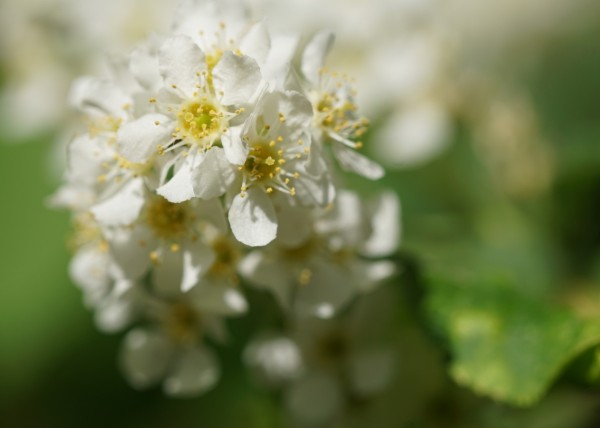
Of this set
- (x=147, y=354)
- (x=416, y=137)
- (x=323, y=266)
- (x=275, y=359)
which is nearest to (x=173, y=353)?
(x=147, y=354)

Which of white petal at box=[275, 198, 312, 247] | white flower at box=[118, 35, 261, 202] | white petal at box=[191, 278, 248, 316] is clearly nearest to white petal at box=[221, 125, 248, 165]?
white flower at box=[118, 35, 261, 202]

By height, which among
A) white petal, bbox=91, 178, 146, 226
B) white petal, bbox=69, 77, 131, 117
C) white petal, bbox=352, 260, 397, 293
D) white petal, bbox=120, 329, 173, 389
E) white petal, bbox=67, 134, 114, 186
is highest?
white petal, bbox=69, 77, 131, 117

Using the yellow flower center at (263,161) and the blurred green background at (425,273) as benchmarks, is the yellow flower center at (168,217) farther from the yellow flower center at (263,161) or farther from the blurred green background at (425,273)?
the blurred green background at (425,273)

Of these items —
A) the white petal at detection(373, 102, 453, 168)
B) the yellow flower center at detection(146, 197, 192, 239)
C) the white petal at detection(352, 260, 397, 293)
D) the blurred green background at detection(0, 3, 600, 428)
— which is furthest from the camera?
the white petal at detection(373, 102, 453, 168)

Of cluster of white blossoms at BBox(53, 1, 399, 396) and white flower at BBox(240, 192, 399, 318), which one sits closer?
cluster of white blossoms at BBox(53, 1, 399, 396)

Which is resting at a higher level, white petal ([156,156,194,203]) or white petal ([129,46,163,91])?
white petal ([129,46,163,91])

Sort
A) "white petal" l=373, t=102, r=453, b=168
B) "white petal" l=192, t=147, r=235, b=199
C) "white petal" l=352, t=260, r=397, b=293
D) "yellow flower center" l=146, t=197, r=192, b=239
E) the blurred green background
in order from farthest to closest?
"white petal" l=373, t=102, r=453, b=168 → the blurred green background → "white petal" l=352, t=260, r=397, b=293 → "yellow flower center" l=146, t=197, r=192, b=239 → "white petal" l=192, t=147, r=235, b=199

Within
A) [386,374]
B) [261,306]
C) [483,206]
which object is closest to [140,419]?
[261,306]

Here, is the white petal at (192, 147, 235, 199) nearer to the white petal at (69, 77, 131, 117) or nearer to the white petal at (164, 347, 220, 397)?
the white petal at (69, 77, 131, 117)
